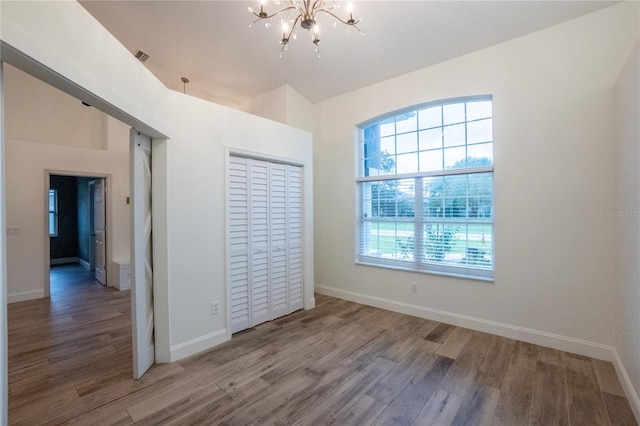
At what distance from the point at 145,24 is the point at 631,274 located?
206 inches

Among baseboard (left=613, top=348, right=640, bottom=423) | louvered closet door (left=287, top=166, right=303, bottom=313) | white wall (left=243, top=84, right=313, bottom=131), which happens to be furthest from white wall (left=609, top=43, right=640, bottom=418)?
white wall (left=243, top=84, right=313, bottom=131)

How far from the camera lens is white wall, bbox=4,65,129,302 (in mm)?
4328

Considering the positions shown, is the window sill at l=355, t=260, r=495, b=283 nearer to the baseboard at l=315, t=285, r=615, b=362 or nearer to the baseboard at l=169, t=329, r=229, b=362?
the baseboard at l=315, t=285, r=615, b=362

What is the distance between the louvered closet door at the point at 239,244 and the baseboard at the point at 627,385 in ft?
10.8

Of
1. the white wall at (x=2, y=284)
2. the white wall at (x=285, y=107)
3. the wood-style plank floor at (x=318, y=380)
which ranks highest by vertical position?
the white wall at (x=285, y=107)

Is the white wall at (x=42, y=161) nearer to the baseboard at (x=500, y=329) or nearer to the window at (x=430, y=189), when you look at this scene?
the window at (x=430, y=189)

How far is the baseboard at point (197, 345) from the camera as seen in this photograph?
256cm

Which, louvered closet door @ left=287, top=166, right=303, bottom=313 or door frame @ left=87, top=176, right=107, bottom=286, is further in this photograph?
door frame @ left=87, top=176, right=107, bottom=286

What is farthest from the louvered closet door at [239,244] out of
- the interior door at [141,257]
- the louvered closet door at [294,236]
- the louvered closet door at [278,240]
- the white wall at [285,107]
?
the white wall at [285,107]

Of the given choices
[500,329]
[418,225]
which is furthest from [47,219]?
[500,329]

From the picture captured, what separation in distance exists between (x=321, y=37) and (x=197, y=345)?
365 cm

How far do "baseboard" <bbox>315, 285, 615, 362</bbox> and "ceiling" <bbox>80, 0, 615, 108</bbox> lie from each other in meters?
3.13

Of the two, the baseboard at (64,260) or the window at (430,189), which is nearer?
the window at (430,189)

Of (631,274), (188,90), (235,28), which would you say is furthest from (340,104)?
(631,274)
